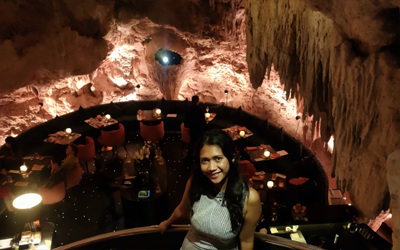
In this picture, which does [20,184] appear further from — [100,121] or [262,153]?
[262,153]

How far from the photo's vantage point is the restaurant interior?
8.87 ft

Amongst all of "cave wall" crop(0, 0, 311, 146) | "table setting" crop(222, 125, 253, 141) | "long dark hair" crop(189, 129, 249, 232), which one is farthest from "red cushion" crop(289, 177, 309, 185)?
"cave wall" crop(0, 0, 311, 146)

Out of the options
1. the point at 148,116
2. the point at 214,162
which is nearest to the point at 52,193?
the point at 148,116

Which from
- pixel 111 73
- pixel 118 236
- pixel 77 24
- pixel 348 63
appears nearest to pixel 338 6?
pixel 348 63

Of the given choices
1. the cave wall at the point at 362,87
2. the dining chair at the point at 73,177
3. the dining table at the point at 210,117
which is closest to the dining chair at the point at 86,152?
the dining chair at the point at 73,177

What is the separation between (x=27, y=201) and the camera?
414 cm

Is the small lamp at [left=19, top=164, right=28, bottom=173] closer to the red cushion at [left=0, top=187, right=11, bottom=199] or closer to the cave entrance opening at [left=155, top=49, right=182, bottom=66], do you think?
the red cushion at [left=0, top=187, right=11, bottom=199]

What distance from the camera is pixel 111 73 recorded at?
40.9 feet

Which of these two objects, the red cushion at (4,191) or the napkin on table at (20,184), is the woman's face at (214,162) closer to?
the napkin on table at (20,184)

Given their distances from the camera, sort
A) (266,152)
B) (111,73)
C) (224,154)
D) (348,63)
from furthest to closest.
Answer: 1. (111,73)
2. (266,152)
3. (348,63)
4. (224,154)

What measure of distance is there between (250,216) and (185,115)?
609 centimetres

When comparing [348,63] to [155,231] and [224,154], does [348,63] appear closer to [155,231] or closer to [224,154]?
[224,154]

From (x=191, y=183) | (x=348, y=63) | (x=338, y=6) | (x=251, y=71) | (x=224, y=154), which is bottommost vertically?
(x=191, y=183)

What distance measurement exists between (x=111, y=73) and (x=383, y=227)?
37.7 feet
